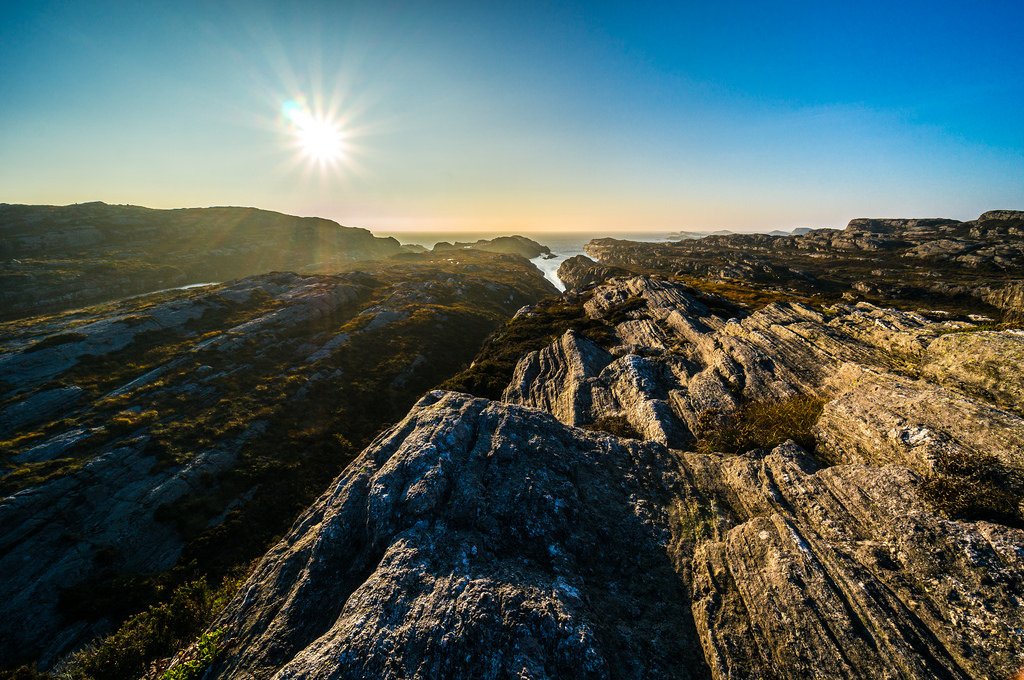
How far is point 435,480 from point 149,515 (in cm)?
2337

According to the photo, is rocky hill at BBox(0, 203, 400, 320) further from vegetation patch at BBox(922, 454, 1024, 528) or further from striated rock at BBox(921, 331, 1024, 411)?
striated rock at BBox(921, 331, 1024, 411)

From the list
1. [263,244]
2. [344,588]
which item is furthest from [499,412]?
[263,244]

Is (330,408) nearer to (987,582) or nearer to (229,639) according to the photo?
(229,639)

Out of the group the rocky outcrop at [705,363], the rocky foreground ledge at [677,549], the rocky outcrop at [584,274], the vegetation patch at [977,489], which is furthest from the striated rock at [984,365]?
the rocky outcrop at [584,274]

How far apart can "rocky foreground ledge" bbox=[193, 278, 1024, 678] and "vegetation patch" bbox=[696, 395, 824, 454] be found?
1.92ft

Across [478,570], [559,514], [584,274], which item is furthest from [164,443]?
[584,274]

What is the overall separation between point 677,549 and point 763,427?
10.7 m

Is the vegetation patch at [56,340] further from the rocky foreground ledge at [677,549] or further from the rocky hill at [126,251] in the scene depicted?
the rocky foreground ledge at [677,549]

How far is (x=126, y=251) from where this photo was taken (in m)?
106

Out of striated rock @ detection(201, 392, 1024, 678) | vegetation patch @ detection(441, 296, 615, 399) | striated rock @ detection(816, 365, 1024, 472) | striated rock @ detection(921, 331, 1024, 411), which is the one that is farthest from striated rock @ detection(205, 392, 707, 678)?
vegetation patch @ detection(441, 296, 615, 399)

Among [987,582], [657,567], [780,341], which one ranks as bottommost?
[657,567]

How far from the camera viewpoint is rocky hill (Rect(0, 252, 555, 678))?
18.6m

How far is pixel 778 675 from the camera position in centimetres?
993

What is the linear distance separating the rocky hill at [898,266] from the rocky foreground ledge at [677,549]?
201 ft
